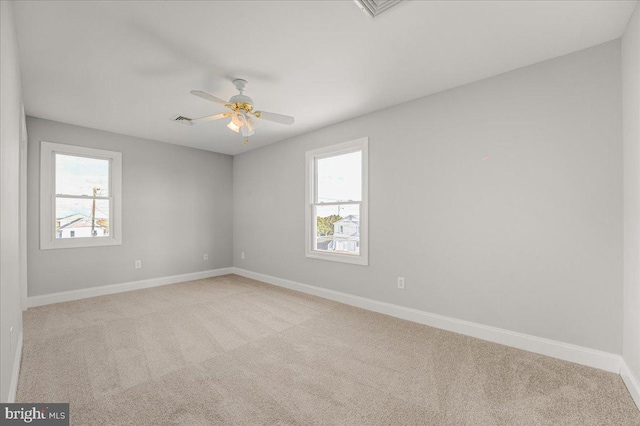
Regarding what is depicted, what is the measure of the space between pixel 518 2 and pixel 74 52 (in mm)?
3311

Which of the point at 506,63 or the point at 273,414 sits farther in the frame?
the point at 506,63

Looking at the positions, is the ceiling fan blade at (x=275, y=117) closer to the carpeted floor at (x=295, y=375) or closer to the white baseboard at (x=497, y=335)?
the carpeted floor at (x=295, y=375)

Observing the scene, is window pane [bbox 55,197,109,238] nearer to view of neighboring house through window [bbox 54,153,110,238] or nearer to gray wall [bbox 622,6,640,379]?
view of neighboring house through window [bbox 54,153,110,238]

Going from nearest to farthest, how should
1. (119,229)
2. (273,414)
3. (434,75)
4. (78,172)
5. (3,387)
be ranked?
(3,387)
(273,414)
(434,75)
(78,172)
(119,229)

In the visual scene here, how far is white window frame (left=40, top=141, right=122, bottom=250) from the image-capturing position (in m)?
3.98

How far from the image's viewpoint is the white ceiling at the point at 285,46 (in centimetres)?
195

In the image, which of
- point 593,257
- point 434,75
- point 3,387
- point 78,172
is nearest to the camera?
point 3,387

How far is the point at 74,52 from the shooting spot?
94.8 inches

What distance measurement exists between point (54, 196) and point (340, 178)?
400 centimetres

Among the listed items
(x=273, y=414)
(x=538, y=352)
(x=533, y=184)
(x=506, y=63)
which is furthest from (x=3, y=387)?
(x=506, y=63)

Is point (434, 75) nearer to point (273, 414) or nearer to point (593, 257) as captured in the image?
point (593, 257)

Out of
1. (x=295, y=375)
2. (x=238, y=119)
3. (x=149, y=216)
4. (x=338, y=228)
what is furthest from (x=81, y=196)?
(x=295, y=375)

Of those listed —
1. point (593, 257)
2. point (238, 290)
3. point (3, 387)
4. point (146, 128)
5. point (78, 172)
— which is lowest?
point (238, 290)

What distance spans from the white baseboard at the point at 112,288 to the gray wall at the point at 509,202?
3.01 metres
